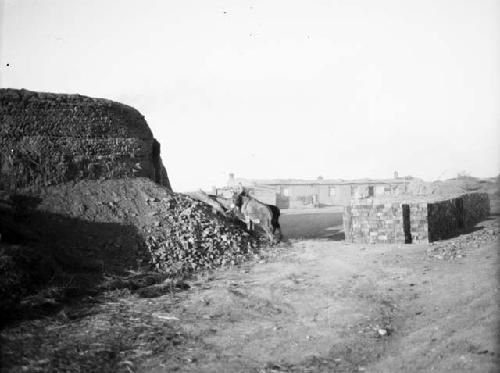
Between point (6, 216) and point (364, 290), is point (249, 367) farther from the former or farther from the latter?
point (6, 216)

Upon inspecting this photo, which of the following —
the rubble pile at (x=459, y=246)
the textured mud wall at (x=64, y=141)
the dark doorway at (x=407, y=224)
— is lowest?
the rubble pile at (x=459, y=246)

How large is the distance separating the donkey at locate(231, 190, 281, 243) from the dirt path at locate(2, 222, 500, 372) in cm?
532

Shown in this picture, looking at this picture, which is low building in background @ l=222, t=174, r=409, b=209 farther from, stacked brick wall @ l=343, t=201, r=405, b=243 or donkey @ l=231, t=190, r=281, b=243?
stacked brick wall @ l=343, t=201, r=405, b=243

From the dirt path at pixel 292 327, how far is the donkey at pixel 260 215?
5.32 metres

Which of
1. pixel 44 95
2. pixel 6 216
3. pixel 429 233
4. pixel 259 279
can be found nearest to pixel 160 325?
pixel 259 279

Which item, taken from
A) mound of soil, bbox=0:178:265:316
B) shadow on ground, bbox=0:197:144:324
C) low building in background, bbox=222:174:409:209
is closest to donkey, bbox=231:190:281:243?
mound of soil, bbox=0:178:265:316

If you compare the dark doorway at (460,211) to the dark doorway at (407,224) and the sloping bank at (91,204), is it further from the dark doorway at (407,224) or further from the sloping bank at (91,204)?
the sloping bank at (91,204)

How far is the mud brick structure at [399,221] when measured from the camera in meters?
11.0

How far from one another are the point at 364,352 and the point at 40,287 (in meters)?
5.49

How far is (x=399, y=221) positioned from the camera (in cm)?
1103

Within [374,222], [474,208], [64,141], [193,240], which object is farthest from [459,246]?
[64,141]

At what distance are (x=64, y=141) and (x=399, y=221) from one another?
11.2 m

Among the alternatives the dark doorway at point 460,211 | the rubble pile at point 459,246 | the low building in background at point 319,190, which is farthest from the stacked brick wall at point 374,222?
the low building in background at point 319,190

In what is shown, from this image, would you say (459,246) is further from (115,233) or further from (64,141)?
(64,141)
